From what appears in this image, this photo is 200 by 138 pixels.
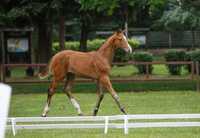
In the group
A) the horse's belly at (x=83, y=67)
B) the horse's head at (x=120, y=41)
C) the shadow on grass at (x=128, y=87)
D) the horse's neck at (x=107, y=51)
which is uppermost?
the horse's head at (x=120, y=41)

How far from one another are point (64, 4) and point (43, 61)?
6297 mm

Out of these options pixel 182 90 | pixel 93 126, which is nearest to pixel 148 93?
pixel 182 90

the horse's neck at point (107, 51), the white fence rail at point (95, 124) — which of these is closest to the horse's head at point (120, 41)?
the horse's neck at point (107, 51)

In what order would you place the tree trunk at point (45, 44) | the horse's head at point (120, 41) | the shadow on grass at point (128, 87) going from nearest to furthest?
the horse's head at point (120, 41)
the shadow on grass at point (128, 87)
the tree trunk at point (45, 44)

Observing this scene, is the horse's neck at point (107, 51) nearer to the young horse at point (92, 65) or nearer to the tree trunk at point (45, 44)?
the young horse at point (92, 65)

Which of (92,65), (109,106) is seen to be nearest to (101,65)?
(92,65)

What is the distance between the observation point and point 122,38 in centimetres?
1245

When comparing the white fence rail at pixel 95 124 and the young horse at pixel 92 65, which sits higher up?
the young horse at pixel 92 65

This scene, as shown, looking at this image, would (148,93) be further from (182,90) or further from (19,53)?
(19,53)

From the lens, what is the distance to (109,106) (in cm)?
1697

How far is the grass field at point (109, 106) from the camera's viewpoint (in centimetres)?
1056

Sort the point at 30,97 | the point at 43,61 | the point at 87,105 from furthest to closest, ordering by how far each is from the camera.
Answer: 1. the point at 43,61
2. the point at 30,97
3. the point at 87,105

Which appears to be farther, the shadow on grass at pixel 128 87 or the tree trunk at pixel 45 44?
the tree trunk at pixel 45 44

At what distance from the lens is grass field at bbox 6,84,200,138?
1056 centimetres
